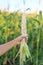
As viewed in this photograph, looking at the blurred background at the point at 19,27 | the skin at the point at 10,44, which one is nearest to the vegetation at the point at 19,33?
the blurred background at the point at 19,27

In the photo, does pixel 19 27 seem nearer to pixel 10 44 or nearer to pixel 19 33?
pixel 19 33

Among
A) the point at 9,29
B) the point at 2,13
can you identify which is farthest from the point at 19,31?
the point at 2,13

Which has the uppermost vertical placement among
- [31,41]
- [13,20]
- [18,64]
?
[13,20]

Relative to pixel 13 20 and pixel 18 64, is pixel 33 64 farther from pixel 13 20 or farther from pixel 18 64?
pixel 13 20

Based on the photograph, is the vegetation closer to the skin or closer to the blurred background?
the blurred background

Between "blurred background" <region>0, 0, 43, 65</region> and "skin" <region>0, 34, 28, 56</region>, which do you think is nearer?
"skin" <region>0, 34, 28, 56</region>

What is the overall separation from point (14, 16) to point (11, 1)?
109 millimetres

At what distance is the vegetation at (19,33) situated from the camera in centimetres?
153

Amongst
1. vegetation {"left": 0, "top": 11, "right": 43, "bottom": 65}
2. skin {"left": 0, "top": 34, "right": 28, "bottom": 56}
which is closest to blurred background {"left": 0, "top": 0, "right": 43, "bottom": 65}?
vegetation {"left": 0, "top": 11, "right": 43, "bottom": 65}

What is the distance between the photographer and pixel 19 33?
63.0 inches

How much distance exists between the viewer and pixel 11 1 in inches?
63.2

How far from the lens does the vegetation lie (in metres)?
1.53

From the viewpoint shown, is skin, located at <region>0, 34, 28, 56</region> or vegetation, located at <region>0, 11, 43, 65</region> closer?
skin, located at <region>0, 34, 28, 56</region>

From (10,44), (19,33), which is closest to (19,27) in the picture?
(19,33)
